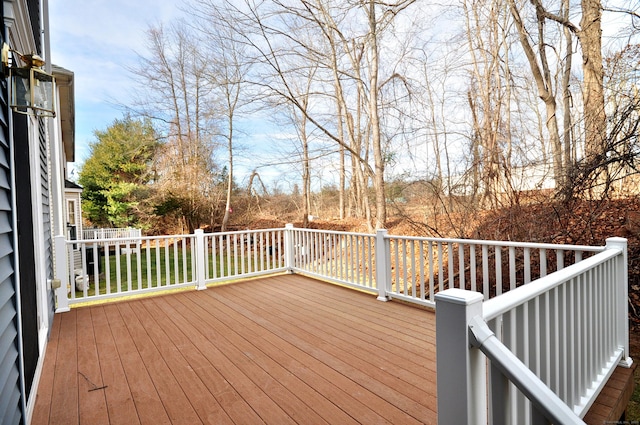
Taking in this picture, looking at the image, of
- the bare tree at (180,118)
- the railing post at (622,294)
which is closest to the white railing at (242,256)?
the railing post at (622,294)

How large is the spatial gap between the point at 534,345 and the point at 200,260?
14.8 feet

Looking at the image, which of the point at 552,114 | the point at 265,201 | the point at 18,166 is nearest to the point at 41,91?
the point at 18,166

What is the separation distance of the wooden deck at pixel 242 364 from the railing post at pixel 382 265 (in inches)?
7.0

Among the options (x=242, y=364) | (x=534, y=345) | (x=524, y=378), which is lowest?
(x=242, y=364)

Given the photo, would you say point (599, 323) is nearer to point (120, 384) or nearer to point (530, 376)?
point (530, 376)

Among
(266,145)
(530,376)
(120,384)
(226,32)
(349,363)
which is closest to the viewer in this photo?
(530,376)

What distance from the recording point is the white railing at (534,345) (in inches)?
40.1

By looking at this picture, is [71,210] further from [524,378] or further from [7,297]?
[524,378]

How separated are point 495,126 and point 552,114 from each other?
949 mm

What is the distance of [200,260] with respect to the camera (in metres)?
5.00

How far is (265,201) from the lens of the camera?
14.1 meters

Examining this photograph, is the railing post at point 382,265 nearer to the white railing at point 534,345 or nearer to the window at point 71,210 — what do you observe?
the white railing at point 534,345

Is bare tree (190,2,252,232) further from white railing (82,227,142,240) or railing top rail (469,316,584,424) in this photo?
railing top rail (469,316,584,424)

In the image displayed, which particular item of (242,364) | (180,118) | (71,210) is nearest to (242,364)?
(242,364)
